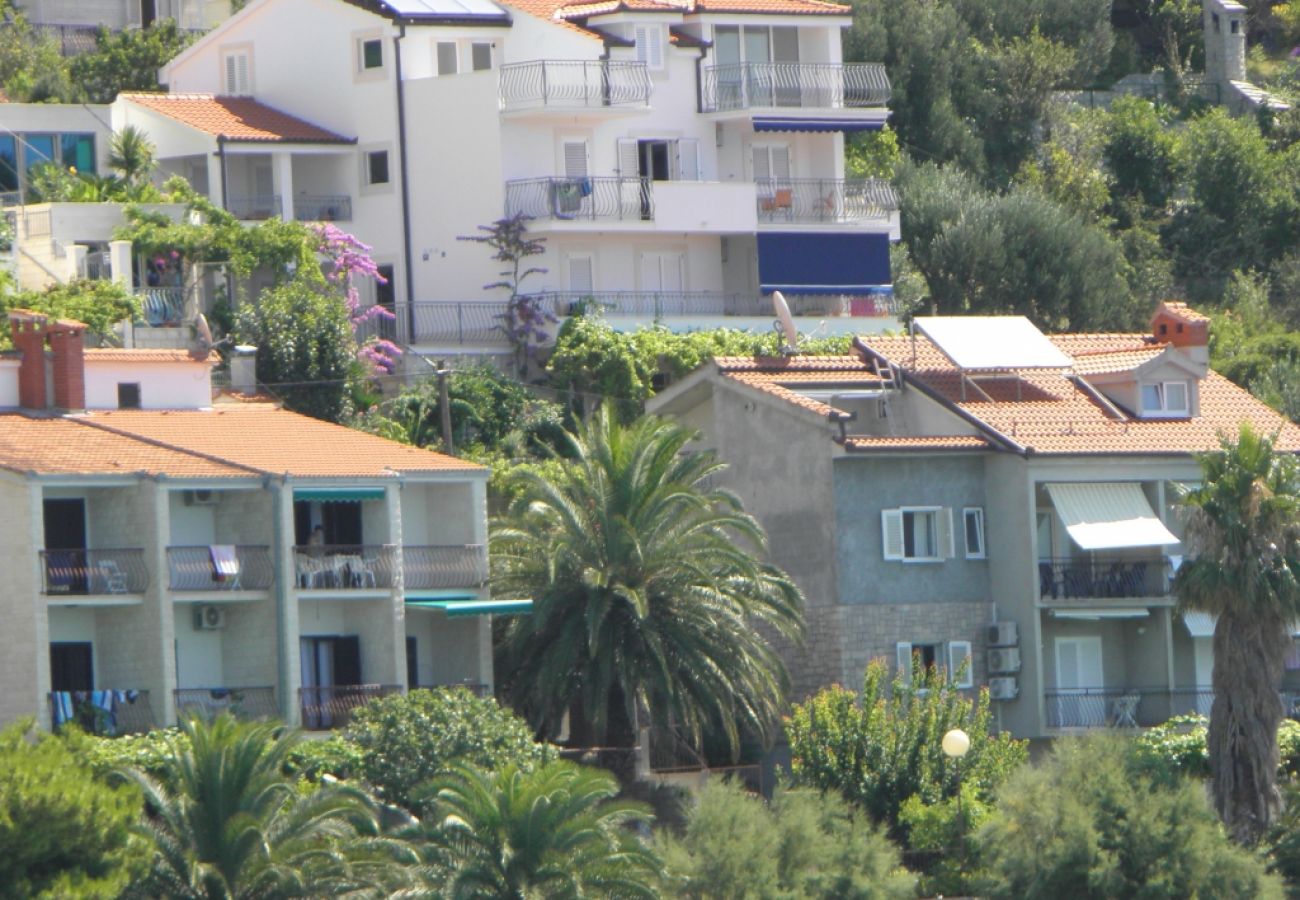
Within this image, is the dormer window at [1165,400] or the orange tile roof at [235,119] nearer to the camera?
the dormer window at [1165,400]

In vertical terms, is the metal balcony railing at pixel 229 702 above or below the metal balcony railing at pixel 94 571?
below

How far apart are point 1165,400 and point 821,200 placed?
1464 centimetres

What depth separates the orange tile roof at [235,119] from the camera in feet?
243

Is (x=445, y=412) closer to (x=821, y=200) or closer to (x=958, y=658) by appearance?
(x=958, y=658)

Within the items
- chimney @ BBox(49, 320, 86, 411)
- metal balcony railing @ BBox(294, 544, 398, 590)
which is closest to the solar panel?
metal balcony railing @ BBox(294, 544, 398, 590)

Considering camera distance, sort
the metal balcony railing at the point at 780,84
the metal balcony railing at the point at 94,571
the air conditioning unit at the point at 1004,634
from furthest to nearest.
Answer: the metal balcony railing at the point at 780,84, the air conditioning unit at the point at 1004,634, the metal balcony railing at the point at 94,571

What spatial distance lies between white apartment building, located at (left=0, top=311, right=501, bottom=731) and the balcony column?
13.9 meters

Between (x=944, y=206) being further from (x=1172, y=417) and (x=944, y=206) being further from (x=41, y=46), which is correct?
(x=41, y=46)

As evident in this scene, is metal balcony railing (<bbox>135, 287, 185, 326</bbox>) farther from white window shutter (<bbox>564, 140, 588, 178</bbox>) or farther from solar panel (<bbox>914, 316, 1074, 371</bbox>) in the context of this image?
solar panel (<bbox>914, 316, 1074, 371</bbox>)

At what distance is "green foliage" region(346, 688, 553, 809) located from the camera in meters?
52.2

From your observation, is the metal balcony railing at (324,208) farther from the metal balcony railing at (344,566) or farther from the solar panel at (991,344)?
the metal balcony railing at (344,566)

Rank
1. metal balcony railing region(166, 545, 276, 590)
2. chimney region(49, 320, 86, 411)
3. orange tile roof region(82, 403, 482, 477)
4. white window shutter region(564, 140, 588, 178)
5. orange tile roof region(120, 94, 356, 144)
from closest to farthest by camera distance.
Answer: metal balcony railing region(166, 545, 276, 590)
orange tile roof region(82, 403, 482, 477)
chimney region(49, 320, 86, 411)
orange tile roof region(120, 94, 356, 144)
white window shutter region(564, 140, 588, 178)

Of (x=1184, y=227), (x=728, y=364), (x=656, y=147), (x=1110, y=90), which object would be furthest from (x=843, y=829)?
(x=1110, y=90)

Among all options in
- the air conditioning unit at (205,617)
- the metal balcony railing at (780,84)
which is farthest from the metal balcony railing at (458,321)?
the air conditioning unit at (205,617)
